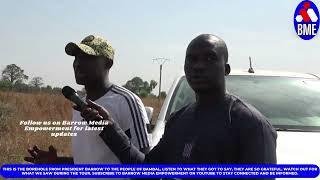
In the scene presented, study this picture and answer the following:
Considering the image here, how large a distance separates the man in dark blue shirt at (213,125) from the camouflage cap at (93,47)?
2.59 feet

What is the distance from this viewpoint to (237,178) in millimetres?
1762

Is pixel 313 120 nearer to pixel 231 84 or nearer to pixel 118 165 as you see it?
pixel 231 84

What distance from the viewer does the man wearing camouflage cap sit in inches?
101

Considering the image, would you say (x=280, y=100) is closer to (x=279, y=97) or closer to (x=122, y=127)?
(x=279, y=97)

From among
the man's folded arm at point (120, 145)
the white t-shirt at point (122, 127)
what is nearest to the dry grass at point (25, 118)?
the white t-shirt at point (122, 127)

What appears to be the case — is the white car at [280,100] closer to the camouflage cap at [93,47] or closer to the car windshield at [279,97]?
the car windshield at [279,97]

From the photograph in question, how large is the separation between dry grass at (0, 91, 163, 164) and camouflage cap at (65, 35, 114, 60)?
3637 mm

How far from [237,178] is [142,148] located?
90 centimetres

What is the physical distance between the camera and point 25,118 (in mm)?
12820

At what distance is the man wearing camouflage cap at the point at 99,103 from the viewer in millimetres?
2568

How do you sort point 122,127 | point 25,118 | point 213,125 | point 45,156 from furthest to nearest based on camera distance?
1. point 25,118
2. point 45,156
3. point 122,127
4. point 213,125

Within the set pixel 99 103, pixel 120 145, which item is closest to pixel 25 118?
pixel 99 103

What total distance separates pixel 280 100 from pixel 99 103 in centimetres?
221

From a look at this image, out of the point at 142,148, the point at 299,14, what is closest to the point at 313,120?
the point at 142,148
